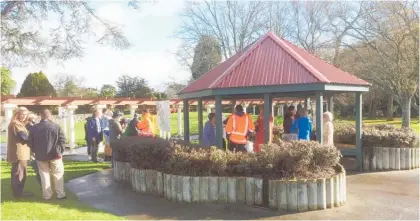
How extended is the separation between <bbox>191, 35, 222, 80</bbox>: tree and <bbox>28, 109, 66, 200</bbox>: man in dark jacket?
3383 centimetres

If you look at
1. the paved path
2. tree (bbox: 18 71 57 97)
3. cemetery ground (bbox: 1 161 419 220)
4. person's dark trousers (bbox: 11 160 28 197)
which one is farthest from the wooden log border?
tree (bbox: 18 71 57 97)

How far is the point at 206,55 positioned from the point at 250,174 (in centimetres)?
3487

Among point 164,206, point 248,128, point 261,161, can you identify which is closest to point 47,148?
point 164,206

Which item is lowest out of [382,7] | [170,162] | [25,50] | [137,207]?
[137,207]

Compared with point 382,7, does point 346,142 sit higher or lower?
lower

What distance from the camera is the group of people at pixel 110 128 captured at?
1271 centimetres

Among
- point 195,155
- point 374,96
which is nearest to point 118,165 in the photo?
point 195,155

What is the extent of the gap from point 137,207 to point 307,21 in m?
34.4

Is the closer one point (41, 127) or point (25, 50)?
point (41, 127)

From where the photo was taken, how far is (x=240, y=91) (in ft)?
31.2

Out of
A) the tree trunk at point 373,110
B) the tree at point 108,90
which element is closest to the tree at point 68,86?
the tree at point 108,90

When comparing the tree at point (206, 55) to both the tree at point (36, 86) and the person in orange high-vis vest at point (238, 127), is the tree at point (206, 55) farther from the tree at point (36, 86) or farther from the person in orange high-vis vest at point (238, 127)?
the person in orange high-vis vest at point (238, 127)

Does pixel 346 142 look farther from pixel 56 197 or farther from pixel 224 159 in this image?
pixel 56 197

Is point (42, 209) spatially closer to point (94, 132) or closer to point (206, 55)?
point (94, 132)
